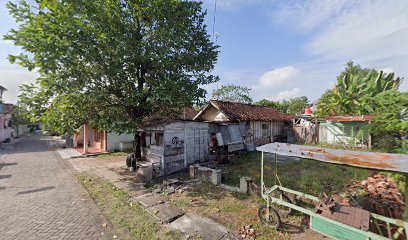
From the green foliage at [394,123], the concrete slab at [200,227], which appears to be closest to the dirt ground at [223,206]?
the concrete slab at [200,227]

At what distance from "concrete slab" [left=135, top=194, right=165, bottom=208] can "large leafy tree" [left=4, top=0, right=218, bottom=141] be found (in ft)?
11.1

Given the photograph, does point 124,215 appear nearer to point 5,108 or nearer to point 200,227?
point 200,227

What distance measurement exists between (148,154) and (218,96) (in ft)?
92.6

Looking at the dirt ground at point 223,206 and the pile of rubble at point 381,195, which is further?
the pile of rubble at point 381,195

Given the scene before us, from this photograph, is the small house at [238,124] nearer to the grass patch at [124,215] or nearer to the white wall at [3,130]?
the grass patch at [124,215]

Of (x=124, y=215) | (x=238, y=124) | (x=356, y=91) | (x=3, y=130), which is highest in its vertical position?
(x=356, y=91)

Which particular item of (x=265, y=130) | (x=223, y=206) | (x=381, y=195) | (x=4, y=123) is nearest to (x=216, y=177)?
(x=223, y=206)

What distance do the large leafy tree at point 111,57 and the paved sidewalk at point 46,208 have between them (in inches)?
118

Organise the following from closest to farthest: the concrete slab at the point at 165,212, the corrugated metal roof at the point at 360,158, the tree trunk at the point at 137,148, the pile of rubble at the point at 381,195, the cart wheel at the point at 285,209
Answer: the corrugated metal roof at the point at 360,158
the pile of rubble at the point at 381,195
the concrete slab at the point at 165,212
the cart wheel at the point at 285,209
the tree trunk at the point at 137,148

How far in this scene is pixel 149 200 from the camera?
25.0ft

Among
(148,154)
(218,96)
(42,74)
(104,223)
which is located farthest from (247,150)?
(218,96)

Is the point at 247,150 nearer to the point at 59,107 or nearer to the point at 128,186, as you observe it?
the point at 128,186

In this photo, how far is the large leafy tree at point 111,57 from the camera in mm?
7681

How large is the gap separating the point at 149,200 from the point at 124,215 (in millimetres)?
1167
